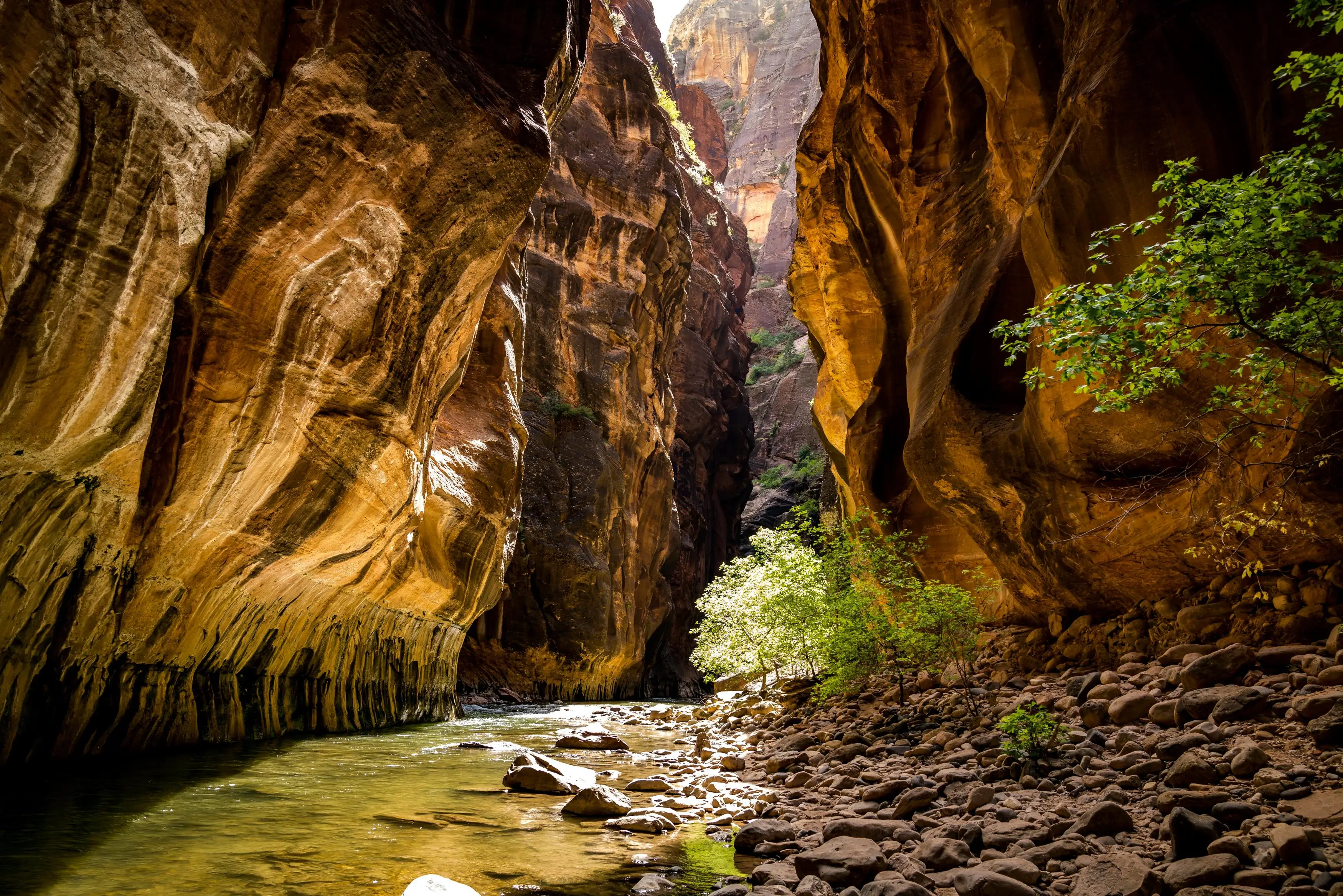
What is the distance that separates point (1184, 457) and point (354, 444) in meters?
10.9

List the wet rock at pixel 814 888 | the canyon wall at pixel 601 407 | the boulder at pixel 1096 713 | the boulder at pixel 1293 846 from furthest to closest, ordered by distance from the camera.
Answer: the canyon wall at pixel 601 407 < the boulder at pixel 1096 713 < the wet rock at pixel 814 888 < the boulder at pixel 1293 846

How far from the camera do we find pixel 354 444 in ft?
34.7

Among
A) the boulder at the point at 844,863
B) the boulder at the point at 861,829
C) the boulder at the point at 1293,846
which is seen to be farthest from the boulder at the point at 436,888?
the boulder at the point at 1293,846

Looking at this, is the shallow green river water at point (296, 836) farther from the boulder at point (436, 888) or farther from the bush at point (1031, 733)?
the bush at point (1031, 733)

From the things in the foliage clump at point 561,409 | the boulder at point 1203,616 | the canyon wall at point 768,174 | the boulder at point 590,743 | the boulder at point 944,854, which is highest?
the canyon wall at point 768,174

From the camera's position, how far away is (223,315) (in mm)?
8117

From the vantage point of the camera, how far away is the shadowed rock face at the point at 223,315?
595 centimetres

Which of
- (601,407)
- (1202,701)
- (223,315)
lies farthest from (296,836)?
(601,407)

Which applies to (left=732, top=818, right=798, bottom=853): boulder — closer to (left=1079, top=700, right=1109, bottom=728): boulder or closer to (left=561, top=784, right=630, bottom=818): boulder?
(left=561, top=784, right=630, bottom=818): boulder

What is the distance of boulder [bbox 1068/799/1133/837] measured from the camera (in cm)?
442

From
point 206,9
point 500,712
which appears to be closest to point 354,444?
point 206,9

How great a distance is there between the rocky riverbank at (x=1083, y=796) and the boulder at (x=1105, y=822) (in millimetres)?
12

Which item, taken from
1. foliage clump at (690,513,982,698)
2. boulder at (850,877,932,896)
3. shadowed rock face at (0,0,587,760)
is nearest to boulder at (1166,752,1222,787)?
boulder at (850,877,932,896)

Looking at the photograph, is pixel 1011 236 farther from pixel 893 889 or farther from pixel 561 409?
pixel 561 409
